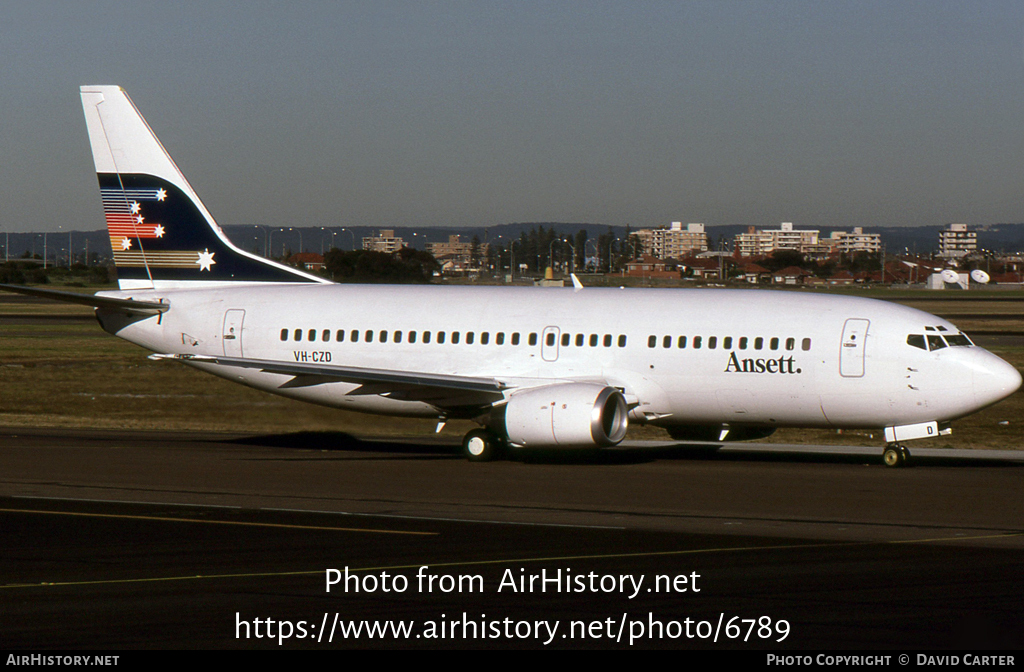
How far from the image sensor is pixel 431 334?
103 feet

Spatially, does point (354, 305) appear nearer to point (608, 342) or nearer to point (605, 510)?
point (608, 342)

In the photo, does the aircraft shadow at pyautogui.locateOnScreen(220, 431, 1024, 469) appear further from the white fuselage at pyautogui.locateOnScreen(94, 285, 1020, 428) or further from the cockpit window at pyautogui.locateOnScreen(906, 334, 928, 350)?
the cockpit window at pyautogui.locateOnScreen(906, 334, 928, 350)

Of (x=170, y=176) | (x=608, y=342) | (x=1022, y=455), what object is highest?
(x=170, y=176)

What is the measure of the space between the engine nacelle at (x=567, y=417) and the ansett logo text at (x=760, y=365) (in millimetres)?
2580

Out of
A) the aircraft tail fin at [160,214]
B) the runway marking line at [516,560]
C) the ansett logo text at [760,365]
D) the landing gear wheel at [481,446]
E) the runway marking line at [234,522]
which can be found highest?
the aircraft tail fin at [160,214]

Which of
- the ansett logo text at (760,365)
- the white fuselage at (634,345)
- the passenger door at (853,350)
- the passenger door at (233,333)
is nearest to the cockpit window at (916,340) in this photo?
the white fuselage at (634,345)

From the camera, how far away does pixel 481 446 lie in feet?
97.2

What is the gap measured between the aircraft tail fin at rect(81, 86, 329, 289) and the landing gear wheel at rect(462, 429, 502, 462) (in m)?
7.79

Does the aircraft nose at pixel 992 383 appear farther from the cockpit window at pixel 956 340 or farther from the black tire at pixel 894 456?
the black tire at pixel 894 456

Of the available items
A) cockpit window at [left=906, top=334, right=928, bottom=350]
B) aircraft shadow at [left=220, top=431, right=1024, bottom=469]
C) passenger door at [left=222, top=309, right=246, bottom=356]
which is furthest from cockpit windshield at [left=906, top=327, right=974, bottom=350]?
passenger door at [left=222, top=309, right=246, bottom=356]

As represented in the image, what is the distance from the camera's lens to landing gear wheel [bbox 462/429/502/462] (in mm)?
29609

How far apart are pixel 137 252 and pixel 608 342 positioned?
540 inches

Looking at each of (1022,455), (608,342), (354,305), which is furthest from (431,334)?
(1022,455)

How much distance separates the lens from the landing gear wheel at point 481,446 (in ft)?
97.1
